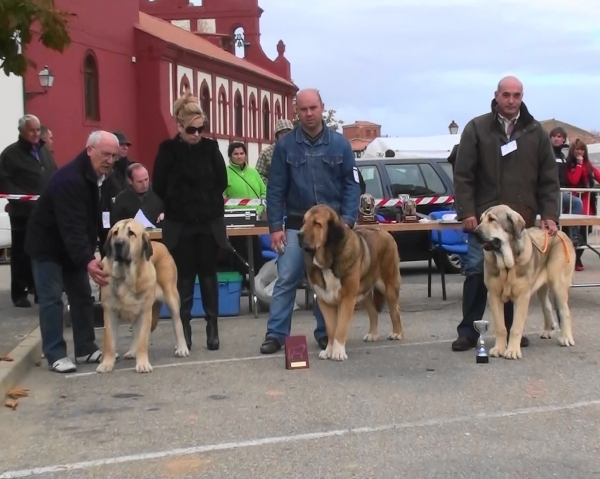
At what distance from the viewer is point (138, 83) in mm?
35094

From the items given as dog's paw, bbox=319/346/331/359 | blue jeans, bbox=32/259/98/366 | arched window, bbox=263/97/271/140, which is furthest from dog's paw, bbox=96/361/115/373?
arched window, bbox=263/97/271/140

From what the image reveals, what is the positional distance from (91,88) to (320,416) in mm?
26730

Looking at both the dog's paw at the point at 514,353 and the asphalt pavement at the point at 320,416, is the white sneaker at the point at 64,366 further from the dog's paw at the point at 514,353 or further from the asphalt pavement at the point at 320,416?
the dog's paw at the point at 514,353

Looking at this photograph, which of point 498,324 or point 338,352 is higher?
point 498,324

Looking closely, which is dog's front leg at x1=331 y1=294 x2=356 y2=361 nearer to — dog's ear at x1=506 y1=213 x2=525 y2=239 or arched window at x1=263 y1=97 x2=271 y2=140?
dog's ear at x1=506 y1=213 x2=525 y2=239

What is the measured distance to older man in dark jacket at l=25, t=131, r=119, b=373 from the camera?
7.32 meters

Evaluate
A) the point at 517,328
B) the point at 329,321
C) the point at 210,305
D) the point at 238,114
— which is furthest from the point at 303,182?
the point at 238,114

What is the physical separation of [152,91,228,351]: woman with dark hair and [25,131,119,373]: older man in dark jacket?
2.19ft

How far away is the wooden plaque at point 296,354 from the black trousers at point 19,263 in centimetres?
452

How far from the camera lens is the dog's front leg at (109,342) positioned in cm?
753

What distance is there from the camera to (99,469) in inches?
199

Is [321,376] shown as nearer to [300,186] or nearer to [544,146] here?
[300,186]

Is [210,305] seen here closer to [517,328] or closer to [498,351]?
[498,351]

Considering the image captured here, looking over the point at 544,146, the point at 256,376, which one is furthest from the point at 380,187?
the point at 256,376
